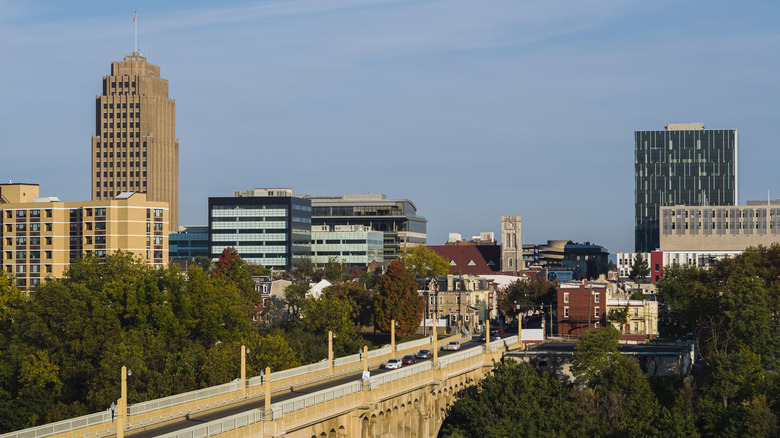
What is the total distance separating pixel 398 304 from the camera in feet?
488

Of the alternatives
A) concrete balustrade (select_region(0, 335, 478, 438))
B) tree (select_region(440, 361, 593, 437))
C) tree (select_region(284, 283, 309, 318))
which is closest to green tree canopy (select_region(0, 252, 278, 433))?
concrete balustrade (select_region(0, 335, 478, 438))

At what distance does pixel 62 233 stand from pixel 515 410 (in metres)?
100

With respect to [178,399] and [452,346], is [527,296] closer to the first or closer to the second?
Answer: [452,346]

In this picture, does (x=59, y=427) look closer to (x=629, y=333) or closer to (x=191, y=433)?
Answer: (x=191, y=433)

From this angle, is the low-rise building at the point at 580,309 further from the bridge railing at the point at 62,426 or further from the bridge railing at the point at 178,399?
the bridge railing at the point at 62,426

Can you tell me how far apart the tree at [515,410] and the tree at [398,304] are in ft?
143

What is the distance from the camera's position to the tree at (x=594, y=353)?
4235 inches

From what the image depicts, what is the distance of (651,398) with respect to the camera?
10125 cm

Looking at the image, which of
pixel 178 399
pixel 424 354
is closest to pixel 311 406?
pixel 178 399

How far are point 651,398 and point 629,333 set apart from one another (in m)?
45.8

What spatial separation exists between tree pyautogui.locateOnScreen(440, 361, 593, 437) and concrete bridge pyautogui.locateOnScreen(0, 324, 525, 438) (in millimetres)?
2437

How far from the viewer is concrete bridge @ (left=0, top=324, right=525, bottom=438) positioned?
59812 millimetres

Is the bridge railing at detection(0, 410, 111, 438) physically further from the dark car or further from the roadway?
the dark car

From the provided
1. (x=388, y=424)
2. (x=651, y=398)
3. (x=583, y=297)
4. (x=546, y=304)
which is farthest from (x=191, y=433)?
(x=546, y=304)
